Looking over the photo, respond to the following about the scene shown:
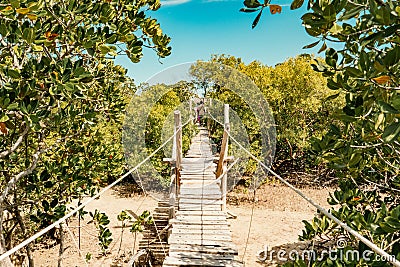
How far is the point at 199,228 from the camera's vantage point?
352 centimetres

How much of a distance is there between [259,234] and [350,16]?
5387 mm

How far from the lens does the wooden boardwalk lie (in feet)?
9.78

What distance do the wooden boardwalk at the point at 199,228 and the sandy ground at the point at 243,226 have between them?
44 cm

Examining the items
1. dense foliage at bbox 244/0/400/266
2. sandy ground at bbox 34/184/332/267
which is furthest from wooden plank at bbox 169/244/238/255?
dense foliage at bbox 244/0/400/266

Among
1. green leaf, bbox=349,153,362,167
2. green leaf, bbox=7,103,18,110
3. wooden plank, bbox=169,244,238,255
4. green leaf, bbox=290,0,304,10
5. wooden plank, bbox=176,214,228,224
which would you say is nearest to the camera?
green leaf, bbox=290,0,304,10

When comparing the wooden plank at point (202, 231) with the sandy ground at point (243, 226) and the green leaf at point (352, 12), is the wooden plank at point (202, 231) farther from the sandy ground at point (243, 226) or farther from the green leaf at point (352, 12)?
the green leaf at point (352, 12)

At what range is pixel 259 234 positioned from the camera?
5.77 meters

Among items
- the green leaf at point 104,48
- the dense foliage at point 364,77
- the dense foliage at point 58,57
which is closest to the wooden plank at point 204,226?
the dense foliage at point 58,57

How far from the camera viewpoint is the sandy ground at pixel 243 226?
5002 millimetres

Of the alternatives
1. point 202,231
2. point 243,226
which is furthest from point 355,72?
point 243,226

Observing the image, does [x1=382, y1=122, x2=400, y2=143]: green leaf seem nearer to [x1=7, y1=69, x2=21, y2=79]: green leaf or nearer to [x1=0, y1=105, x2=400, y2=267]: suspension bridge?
[x1=0, y1=105, x2=400, y2=267]: suspension bridge

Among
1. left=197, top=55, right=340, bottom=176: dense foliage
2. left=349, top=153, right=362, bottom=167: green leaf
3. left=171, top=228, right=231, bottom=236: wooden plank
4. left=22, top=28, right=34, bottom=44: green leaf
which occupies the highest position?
left=197, top=55, right=340, bottom=176: dense foliage

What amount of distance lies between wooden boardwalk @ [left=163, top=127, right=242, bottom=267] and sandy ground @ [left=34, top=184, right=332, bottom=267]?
439mm

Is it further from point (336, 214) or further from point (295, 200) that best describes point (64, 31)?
point (295, 200)
